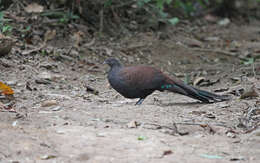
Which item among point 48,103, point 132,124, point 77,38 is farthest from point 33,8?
point 132,124

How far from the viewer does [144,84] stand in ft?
18.4

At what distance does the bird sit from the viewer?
5602 mm

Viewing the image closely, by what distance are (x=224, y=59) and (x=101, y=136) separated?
5924mm

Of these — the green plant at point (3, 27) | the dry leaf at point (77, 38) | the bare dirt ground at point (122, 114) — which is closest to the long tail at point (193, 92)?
the bare dirt ground at point (122, 114)

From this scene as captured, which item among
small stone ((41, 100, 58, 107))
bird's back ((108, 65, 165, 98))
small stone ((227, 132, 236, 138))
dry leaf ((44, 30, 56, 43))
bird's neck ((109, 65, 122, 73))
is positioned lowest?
small stone ((41, 100, 58, 107))

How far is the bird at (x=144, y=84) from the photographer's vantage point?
5.60m

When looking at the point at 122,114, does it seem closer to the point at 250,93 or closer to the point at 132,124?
the point at 132,124

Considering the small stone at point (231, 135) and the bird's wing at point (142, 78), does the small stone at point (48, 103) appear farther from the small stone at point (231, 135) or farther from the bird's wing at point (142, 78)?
the small stone at point (231, 135)

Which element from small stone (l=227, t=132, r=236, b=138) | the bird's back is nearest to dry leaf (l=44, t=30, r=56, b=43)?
the bird's back

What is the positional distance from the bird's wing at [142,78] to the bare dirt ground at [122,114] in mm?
279

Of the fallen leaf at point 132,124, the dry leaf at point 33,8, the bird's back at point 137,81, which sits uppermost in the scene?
the dry leaf at point 33,8

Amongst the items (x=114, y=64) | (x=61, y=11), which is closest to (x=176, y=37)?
(x=61, y=11)

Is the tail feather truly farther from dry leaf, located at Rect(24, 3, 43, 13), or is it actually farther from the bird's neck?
dry leaf, located at Rect(24, 3, 43, 13)

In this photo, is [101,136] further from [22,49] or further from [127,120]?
[22,49]
